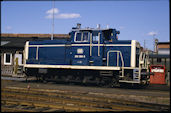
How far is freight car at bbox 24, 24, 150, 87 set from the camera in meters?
13.0

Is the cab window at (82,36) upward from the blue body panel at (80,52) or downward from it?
upward

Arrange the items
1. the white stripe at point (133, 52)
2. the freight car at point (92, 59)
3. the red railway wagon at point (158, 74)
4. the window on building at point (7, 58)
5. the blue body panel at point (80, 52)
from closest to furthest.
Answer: the white stripe at point (133, 52) → the freight car at point (92, 59) → the blue body panel at point (80, 52) → the red railway wagon at point (158, 74) → the window on building at point (7, 58)

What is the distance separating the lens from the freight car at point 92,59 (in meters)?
13.0

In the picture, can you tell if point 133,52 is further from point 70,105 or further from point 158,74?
point 70,105

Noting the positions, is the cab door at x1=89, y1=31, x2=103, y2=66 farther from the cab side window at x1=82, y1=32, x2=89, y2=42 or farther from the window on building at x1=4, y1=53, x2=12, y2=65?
the window on building at x1=4, y1=53, x2=12, y2=65

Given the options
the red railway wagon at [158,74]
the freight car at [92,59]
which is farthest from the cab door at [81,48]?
the red railway wagon at [158,74]

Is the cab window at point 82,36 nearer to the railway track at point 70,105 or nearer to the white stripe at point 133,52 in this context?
the white stripe at point 133,52

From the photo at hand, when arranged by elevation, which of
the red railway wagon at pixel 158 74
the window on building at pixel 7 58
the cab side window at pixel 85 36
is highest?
the cab side window at pixel 85 36

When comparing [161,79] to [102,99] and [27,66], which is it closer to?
[102,99]

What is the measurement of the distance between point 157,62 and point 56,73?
33.9 feet

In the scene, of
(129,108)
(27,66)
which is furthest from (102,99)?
(27,66)

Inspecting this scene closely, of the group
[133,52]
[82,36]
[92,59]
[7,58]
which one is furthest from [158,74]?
[7,58]

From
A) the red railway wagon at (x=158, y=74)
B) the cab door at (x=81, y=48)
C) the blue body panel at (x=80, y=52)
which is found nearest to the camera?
the blue body panel at (x=80, y=52)

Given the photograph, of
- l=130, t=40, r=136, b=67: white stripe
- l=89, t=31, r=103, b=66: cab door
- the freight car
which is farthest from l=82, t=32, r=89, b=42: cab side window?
l=130, t=40, r=136, b=67: white stripe
